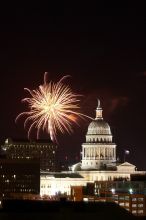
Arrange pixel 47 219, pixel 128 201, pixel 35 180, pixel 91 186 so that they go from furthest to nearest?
1. pixel 35 180
2. pixel 91 186
3. pixel 128 201
4. pixel 47 219

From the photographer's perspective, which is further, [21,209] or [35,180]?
[35,180]

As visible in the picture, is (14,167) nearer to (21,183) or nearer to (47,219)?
(21,183)

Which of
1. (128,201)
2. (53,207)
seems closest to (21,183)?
(128,201)

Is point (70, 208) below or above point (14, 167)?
below

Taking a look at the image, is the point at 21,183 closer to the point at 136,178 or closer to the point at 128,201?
the point at 136,178

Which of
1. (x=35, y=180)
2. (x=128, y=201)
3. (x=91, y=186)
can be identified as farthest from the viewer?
(x=35, y=180)

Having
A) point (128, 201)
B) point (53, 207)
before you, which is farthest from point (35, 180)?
point (53, 207)
